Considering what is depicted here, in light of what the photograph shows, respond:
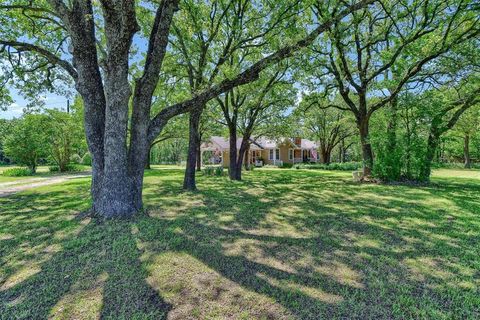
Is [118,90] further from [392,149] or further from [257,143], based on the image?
[257,143]

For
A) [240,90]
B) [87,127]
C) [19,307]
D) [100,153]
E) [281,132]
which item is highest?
[240,90]

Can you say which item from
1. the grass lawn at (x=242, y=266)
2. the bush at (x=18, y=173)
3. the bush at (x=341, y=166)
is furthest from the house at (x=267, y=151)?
the grass lawn at (x=242, y=266)

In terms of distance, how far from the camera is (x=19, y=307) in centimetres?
252

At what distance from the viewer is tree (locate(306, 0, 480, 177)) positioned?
9.19 meters

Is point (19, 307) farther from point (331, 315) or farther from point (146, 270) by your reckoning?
point (331, 315)

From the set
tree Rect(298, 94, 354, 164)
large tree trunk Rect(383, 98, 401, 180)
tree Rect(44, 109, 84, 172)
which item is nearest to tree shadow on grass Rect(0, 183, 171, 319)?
large tree trunk Rect(383, 98, 401, 180)

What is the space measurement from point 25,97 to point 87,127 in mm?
6857

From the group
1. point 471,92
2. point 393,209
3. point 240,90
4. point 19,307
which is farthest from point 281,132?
point 19,307

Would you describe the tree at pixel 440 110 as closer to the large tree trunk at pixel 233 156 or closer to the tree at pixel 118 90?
the tree at pixel 118 90

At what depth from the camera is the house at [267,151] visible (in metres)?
35.2

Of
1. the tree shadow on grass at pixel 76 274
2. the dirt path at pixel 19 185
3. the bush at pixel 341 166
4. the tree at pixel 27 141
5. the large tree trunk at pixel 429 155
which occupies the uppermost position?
the tree at pixel 27 141

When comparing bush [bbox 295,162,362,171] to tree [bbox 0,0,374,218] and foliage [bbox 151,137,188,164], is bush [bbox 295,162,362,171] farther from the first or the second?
foliage [bbox 151,137,188,164]

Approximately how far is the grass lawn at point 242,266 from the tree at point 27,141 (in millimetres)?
16473

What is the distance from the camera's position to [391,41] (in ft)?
37.8
